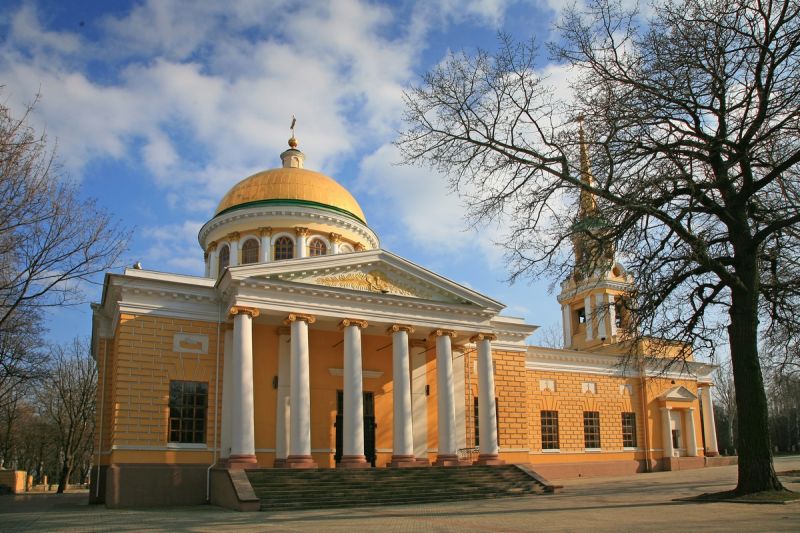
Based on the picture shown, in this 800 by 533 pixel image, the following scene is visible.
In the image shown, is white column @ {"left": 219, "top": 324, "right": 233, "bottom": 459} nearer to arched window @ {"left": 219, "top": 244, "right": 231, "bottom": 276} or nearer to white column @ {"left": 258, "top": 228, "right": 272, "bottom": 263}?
white column @ {"left": 258, "top": 228, "right": 272, "bottom": 263}

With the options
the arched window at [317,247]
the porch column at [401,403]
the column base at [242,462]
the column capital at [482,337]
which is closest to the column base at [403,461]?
the porch column at [401,403]

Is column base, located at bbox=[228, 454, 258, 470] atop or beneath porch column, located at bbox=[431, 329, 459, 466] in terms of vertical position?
beneath

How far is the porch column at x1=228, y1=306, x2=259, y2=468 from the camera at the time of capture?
20.2 m

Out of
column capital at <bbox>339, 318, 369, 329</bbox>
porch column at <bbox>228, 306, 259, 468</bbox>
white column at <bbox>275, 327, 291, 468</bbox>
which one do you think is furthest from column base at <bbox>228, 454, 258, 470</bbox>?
column capital at <bbox>339, 318, 369, 329</bbox>

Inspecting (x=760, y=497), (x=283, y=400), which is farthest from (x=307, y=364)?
(x=760, y=497)

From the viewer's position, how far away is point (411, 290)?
2494cm

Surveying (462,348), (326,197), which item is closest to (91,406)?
(326,197)

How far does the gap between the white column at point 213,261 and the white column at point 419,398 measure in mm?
9367

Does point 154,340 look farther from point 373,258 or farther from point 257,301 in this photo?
point 373,258

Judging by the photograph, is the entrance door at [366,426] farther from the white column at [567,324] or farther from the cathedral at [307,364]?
the white column at [567,324]

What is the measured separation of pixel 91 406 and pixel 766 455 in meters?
40.0

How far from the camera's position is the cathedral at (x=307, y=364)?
20.9 meters

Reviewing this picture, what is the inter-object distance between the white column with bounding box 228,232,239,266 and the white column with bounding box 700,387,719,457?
2622 centimetres

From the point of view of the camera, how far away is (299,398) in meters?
21.4
